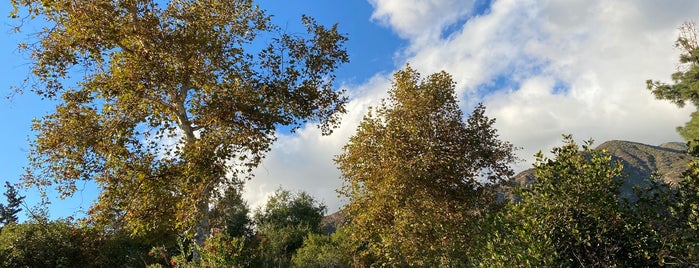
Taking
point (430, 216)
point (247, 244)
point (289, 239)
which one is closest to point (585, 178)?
point (247, 244)

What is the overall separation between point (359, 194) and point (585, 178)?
14.6 m

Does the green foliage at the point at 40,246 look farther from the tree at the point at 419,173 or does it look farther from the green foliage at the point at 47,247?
the tree at the point at 419,173

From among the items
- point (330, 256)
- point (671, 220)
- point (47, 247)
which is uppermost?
point (47, 247)

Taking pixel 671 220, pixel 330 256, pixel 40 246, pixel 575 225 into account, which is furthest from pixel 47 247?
pixel 671 220

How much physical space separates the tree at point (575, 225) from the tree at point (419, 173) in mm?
9641

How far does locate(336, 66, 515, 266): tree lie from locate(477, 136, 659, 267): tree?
380 inches

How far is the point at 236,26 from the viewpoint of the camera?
546 inches

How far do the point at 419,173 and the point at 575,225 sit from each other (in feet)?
38.5

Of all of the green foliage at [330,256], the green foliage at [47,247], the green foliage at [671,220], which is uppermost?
the green foliage at [47,247]

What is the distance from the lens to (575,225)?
269 inches

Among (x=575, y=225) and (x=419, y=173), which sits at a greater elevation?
(x=419, y=173)

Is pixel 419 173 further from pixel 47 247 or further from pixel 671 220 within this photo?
pixel 47 247

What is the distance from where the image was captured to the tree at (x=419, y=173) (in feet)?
61.2

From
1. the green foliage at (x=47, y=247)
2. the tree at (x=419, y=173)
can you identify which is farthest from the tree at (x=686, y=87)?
the green foliage at (x=47, y=247)
